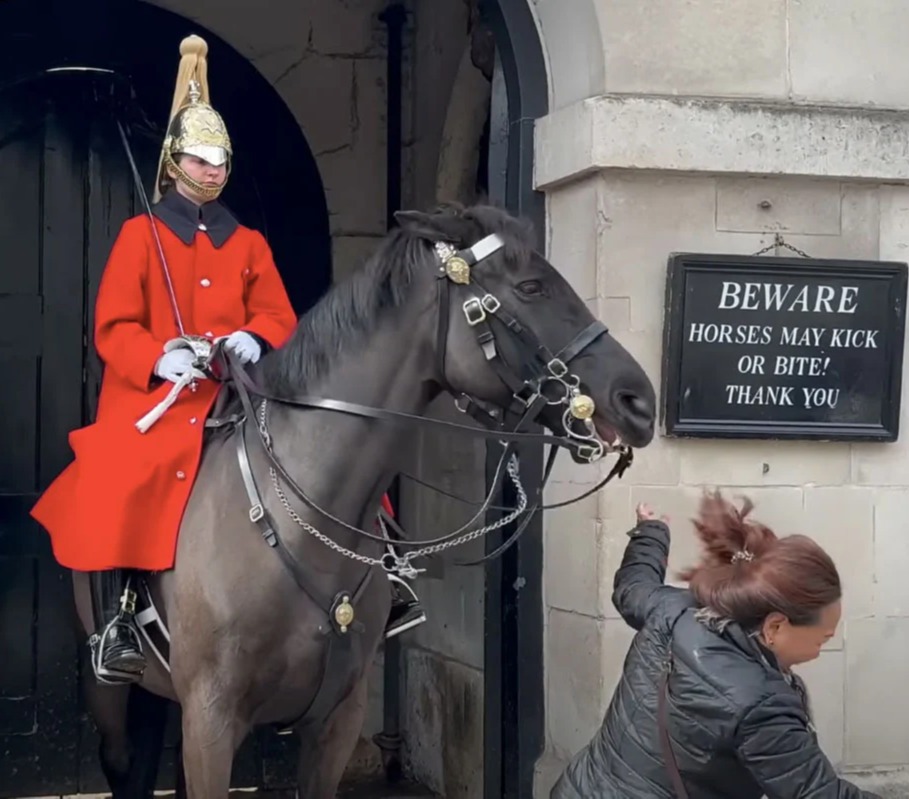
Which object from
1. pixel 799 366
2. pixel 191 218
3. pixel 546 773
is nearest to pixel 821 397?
pixel 799 366

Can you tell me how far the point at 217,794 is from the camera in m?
4.06

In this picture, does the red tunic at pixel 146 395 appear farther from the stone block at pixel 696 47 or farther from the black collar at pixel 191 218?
the stone block at pixel 696 47

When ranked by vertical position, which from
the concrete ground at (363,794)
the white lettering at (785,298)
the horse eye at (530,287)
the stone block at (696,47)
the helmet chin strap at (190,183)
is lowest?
the concrete ground at (363,794)

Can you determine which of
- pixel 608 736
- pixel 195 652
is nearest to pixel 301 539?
pixel 195 652

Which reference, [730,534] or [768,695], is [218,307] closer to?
[730,534]

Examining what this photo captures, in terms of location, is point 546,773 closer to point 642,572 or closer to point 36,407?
point 642,572

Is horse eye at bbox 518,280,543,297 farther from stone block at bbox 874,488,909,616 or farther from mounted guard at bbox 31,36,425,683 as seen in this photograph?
stone block at bbox 874,488,909,616

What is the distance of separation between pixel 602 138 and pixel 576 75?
31 centimetres

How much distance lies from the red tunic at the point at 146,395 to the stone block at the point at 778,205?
140 cm

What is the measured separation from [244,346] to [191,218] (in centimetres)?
49

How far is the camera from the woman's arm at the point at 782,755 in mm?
2865

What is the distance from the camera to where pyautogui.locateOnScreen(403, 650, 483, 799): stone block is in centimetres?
626

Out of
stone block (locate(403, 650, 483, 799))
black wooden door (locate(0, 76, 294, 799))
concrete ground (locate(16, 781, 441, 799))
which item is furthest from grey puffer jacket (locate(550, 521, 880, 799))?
black wooden door (locate(0, 76, 294, 799))

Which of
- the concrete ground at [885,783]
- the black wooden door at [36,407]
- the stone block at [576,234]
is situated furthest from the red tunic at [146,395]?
the concrete ground at [885,783]
